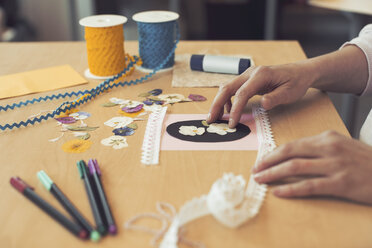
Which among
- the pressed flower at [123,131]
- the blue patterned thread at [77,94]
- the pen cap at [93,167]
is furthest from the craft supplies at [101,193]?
the blue patterned thread at [77,94]

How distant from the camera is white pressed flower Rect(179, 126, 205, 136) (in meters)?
0.78

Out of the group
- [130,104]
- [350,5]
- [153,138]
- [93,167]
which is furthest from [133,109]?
[350,5]

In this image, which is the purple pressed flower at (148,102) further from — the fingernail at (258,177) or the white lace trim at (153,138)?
the fingernail at (258,177)

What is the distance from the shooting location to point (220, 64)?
1.05 m

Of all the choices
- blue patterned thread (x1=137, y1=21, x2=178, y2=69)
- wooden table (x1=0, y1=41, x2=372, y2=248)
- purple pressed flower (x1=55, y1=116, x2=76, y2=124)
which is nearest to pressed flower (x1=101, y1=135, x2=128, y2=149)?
wooden table (x1=0, y1=41, x2=372, y2=248)

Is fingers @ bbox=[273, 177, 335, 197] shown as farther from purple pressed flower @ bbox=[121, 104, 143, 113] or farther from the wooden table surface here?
the wooden table surface

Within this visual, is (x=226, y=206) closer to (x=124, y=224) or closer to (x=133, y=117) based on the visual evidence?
(x=124, y=224)

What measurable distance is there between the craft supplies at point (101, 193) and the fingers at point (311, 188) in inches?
9.8

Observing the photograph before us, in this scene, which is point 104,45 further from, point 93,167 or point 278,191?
point 278,191

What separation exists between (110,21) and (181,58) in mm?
242

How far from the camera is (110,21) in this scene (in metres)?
1.01

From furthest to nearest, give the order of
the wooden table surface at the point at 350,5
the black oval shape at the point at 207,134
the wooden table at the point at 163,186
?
the wooden table surface at the point at 350,5, the black oval shape at the point at 207,134, the wooden table at the point at 163,186

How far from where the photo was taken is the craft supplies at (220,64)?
1028 millimetres

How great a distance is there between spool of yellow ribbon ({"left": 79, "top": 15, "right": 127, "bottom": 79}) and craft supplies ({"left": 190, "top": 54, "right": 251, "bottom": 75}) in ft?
0.63
